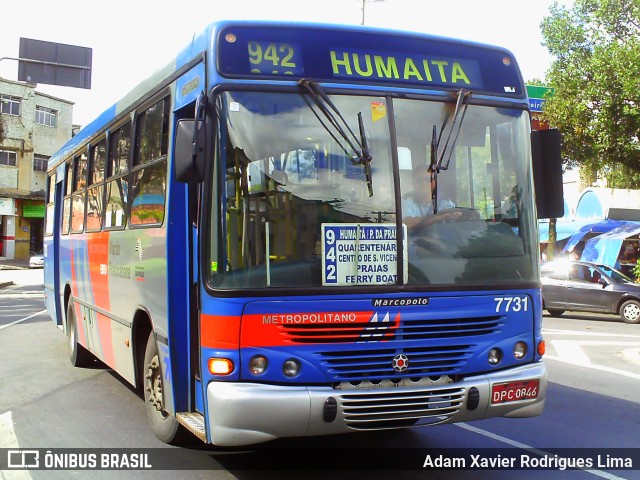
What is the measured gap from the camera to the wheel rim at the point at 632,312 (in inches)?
752

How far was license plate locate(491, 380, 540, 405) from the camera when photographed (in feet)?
16.9

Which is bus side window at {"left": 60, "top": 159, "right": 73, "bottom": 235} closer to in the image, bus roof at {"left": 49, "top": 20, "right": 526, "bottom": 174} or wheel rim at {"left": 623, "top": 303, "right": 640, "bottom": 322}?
bus roof at {"left": 49, "top": 20, "right": 526, "bottom": 174}

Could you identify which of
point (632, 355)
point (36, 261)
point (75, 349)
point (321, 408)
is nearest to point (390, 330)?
point (321, 408)

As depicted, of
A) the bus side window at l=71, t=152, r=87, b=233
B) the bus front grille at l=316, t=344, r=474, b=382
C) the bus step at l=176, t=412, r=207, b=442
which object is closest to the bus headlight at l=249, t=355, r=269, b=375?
the bus front grille at l=316, t=344, r=474, b=382

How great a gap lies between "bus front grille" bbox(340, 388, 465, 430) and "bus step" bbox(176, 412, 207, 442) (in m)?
1.00

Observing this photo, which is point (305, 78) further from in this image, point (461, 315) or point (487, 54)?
point (461, 315)

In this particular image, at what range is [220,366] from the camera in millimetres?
4758

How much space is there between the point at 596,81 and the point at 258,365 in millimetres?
18895

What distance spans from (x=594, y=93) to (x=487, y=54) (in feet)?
54.8

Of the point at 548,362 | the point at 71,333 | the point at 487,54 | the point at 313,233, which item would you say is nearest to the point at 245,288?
the point at 313,233

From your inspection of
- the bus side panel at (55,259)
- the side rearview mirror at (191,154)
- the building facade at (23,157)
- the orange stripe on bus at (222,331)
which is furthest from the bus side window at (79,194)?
the building facade at (23,157)

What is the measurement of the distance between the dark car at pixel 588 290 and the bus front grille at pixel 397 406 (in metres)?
15.1

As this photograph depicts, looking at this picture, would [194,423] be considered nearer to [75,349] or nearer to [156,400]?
[156,400]

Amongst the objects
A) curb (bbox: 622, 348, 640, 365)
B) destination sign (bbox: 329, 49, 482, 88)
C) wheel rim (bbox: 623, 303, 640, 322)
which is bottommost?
curb (bbox: 622, 348, 640, 365)
